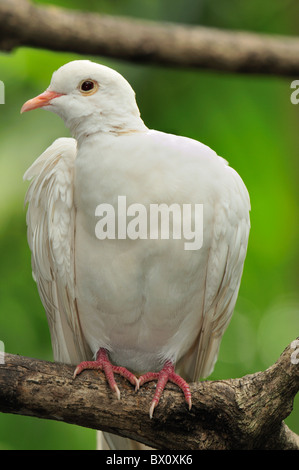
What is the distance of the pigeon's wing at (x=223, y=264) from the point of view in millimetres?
2707

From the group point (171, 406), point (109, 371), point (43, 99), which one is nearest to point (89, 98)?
point (43, 99)

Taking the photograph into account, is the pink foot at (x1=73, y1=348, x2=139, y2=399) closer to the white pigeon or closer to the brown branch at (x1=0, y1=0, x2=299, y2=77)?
the white pigeon

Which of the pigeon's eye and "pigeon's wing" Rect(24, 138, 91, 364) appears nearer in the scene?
the pigeon's eye

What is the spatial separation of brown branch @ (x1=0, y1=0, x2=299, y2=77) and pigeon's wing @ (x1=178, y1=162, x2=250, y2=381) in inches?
25.7

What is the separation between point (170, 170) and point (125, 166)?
182mm

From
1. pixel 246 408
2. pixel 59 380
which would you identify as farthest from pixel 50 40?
pixel 246 408

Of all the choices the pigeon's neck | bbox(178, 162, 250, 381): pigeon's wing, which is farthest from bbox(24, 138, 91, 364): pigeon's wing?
bbox(178, 162, 250, 381): pigeon's wing

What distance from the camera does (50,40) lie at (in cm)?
277

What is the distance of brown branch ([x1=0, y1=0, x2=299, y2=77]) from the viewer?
8.99 ft

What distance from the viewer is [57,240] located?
9.13ft

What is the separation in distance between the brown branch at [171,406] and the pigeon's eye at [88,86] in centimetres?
106

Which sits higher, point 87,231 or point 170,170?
point 170,170

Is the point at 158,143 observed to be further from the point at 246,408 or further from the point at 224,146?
the point at 224,146

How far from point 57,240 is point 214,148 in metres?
1.88
